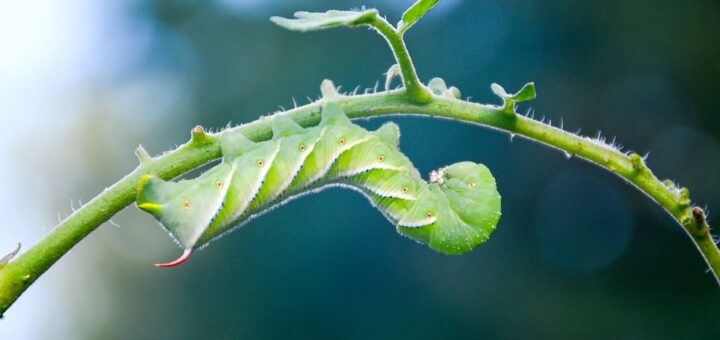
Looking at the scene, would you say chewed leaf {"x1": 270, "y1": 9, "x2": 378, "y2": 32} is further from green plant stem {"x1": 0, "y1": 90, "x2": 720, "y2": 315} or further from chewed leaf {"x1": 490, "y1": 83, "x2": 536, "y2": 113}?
chewed leaf {"x1": 490, "y1": 83, "x2": 536, "y2": 113}

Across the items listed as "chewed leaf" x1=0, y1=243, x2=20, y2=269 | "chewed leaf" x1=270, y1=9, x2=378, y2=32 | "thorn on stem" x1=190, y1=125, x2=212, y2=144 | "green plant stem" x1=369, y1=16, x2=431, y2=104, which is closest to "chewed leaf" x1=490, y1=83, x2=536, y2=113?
"green plant stem" x1=369, y1=16, x2=431, y2=104

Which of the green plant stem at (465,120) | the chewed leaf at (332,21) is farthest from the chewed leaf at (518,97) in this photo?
the chewed leaf at (332,21)

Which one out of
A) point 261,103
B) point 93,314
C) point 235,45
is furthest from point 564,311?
point 93,314

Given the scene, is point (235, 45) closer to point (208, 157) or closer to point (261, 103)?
→ point (261, 103)

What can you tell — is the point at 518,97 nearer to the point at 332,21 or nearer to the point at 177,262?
the point at 332,21

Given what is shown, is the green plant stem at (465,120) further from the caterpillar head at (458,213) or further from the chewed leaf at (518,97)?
the caterpillar head at (458,213)

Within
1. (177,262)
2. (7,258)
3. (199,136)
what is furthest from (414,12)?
(7,258)
